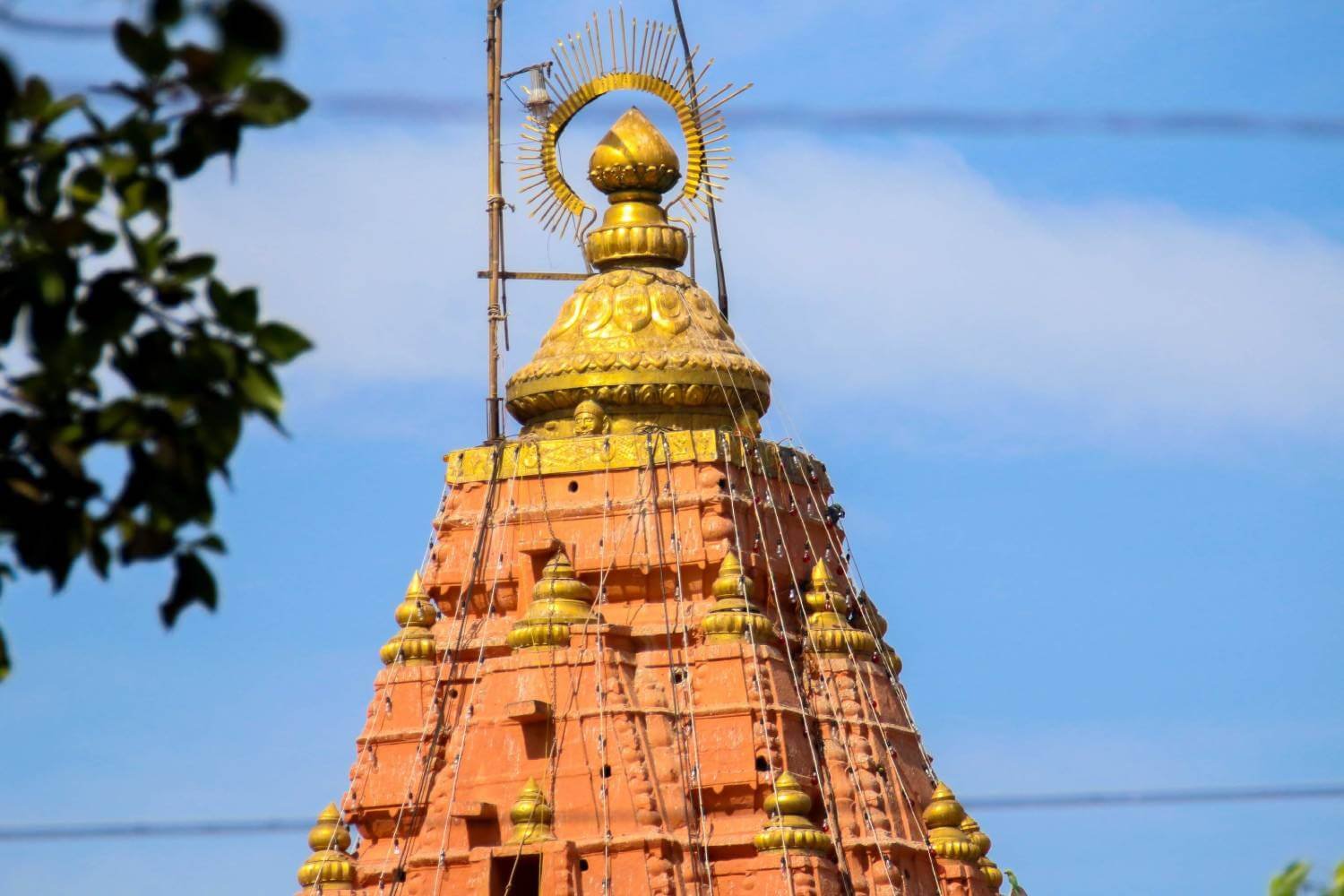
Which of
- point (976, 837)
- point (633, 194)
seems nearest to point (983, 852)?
point (976, 837)

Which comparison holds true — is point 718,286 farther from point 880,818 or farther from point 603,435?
point 880,818

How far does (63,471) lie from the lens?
13.2 m

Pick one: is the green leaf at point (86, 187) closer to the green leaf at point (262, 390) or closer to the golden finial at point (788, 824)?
the green leaf at point (262, 390)

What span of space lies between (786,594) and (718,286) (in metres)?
5.57

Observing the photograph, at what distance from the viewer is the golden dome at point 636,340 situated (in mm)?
42094

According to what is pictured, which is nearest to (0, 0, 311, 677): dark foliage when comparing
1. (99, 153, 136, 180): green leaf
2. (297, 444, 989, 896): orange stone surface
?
(99, 153, 136, 180): green leaf

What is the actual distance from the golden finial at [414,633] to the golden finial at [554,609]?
1.66 metres

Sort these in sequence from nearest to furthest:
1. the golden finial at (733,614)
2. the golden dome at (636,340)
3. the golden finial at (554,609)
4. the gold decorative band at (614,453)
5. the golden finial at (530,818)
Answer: the golden finial at (530,818)
the golden finial at (554,609)
the golden finial at (733,614)
the gold decorative band at (614,453)
the golden dome at (636,340)

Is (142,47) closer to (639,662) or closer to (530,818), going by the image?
(530,818)

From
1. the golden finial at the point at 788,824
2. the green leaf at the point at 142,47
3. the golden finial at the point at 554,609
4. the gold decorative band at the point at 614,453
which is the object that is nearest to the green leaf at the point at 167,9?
the green leaf at the point at 142,47

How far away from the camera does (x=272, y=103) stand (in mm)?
13094

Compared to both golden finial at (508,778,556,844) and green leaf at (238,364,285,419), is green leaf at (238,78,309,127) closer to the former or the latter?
green leaf at (238,364,285,419)

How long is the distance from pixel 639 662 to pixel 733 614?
56.7 inches

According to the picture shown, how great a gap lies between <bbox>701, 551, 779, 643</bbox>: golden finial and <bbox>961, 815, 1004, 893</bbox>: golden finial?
13.8ft
